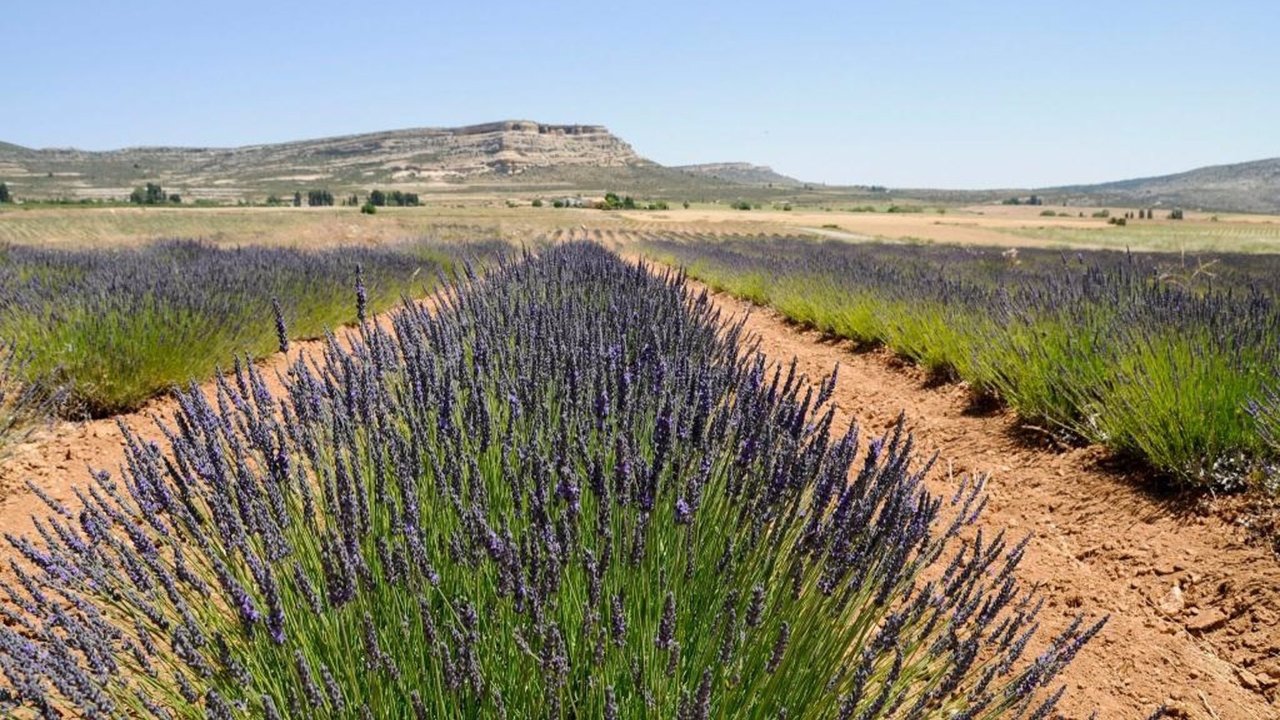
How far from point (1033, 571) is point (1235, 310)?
3037 millimetres

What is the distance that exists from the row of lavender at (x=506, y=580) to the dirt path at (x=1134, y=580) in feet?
1.40

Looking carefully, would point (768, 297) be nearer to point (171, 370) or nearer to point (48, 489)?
point (171, 370)

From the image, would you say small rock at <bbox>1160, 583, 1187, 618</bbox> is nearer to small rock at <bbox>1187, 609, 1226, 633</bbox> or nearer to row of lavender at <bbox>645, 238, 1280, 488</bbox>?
small rock at <bbox>1187, 609, 1226, 633</bbox>

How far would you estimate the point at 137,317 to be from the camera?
18.0 feet

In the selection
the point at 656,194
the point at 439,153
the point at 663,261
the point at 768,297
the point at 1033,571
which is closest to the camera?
the point at 1033,571

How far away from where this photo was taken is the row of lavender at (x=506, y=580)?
1189 mm

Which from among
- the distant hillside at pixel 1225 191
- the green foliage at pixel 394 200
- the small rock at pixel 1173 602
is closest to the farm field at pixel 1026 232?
the small rock at pixel 1173 602

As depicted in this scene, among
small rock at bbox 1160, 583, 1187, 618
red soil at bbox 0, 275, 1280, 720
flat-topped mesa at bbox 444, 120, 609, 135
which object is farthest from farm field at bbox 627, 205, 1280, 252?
flat-topped mesa at bbox 444, 120, 609, 135

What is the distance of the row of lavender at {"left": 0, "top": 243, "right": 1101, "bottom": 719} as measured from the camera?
119 cm

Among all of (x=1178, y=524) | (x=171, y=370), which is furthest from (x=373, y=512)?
(x=171, y=370)

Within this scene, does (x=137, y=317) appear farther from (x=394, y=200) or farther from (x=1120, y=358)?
(x=394, y=200)

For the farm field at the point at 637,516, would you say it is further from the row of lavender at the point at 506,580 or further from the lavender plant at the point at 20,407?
the lavender plant at the point at 20,407

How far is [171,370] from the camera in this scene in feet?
17.3

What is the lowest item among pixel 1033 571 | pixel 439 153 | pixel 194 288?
pixel 1033 571
